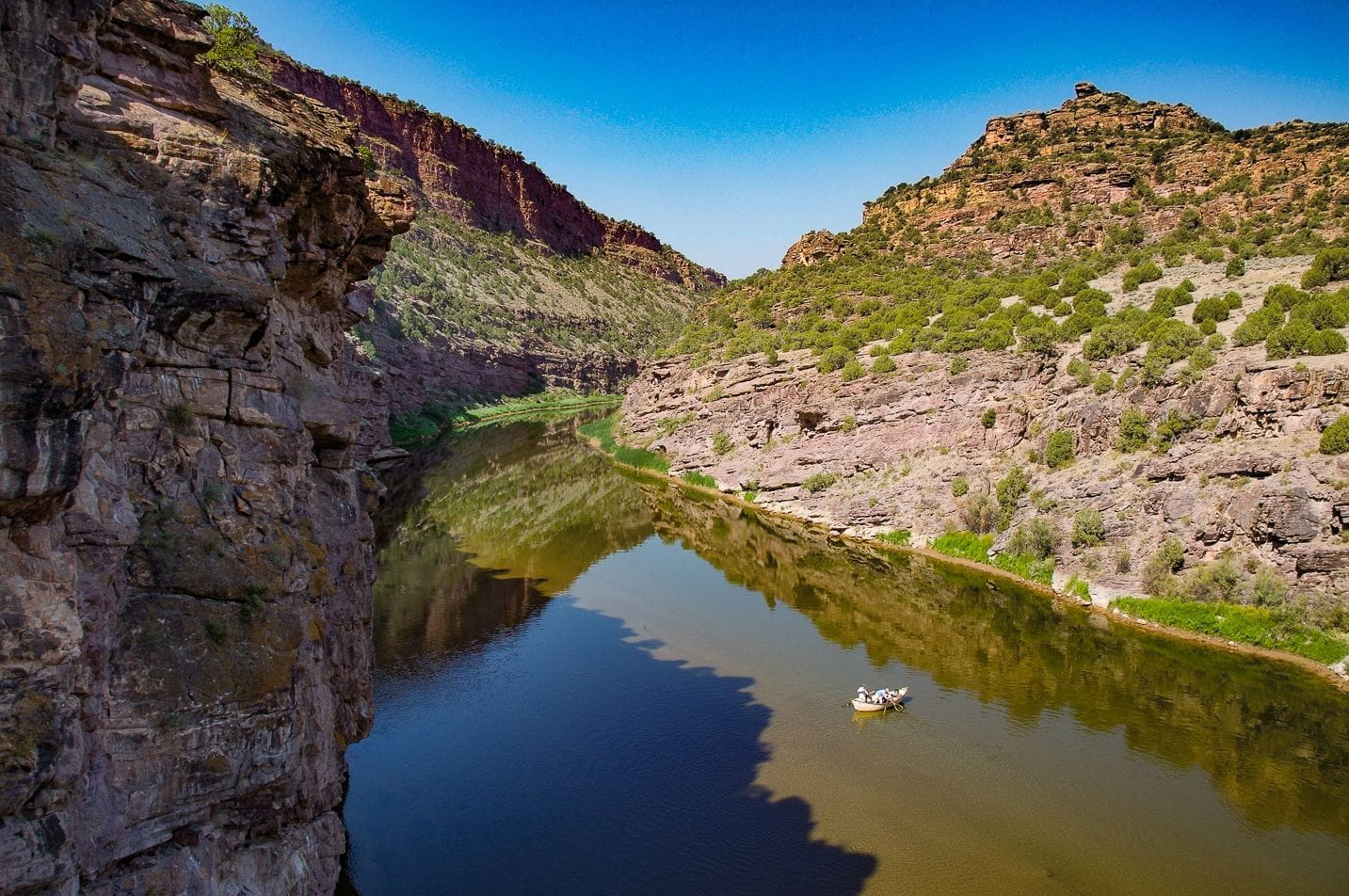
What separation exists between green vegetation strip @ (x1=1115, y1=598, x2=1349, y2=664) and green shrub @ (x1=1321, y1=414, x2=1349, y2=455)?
5.53 metres

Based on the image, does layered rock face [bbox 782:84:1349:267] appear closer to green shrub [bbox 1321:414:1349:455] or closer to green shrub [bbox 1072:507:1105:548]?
green shrub [bbox 1321:414:1349:455]

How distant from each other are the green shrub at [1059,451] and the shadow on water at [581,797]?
19.1 meters

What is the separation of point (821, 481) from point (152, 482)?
3618 cm

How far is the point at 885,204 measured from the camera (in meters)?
74.3

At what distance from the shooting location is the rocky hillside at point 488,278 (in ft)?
250

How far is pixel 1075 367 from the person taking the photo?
34.8 m

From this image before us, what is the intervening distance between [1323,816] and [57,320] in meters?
22.1

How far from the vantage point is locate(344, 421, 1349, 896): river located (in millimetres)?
13500

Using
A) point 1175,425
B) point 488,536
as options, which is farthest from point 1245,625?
point 488,536

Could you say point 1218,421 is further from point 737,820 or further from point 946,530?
point 737,820

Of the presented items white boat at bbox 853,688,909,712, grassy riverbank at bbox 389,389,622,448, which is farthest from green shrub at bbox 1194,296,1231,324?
grassy riverbank at bbox 389,389,622,448

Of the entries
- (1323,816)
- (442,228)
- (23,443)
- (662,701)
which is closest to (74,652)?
(23,443)

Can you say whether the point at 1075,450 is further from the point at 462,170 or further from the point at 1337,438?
the point at 462,170

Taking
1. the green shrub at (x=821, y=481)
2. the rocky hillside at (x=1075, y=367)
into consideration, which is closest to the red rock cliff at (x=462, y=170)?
the rocky hillside at (x=1075, y=367)
